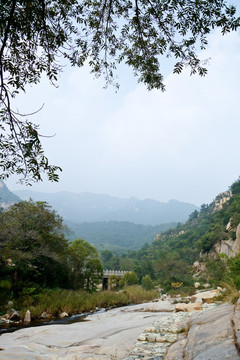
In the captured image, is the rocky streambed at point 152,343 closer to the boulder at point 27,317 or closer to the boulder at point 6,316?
the boulder at point 27,317

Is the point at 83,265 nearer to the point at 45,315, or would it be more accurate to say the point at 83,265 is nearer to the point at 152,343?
the point at 45,315

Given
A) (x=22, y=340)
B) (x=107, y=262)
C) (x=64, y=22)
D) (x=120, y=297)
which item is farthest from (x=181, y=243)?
(x=64, y=22)

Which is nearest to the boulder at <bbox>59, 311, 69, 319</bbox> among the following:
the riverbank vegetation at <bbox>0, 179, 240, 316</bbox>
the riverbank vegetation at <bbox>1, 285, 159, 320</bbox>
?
the riverbank vegetation at <bbox>1, 285, 159, 320</bbox>

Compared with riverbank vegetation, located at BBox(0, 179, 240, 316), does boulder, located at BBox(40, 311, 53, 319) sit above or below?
below

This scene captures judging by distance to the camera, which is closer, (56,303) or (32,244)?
(56,303)

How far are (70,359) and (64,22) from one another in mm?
5851

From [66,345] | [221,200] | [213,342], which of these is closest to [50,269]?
[66,345]

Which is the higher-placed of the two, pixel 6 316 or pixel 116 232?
pixel 116 232

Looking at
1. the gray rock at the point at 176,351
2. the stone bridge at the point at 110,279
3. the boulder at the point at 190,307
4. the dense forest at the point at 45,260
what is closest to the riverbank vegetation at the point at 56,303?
the dense forest at the point at 45,260

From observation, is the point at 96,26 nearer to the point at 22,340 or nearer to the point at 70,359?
the point at 70,359

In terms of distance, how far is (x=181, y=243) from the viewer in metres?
44.5

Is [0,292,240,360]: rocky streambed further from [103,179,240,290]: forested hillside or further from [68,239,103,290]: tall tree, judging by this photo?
[68,239,103,290]: tall tree

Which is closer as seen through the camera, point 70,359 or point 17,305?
point 70,359

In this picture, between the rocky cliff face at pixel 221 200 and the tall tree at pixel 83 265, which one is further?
A: the rocky cliff face at pixel 221 200
